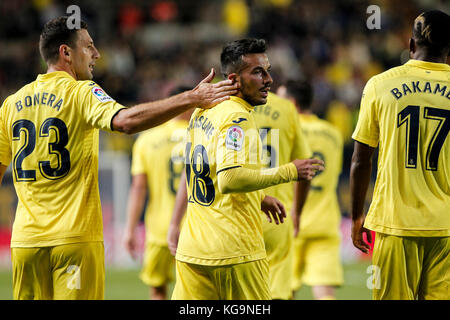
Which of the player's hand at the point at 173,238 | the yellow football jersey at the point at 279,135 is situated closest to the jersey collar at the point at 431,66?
the yellow football jersey at the point at 279,135

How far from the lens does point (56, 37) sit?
475cm

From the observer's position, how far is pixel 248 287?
4.41m

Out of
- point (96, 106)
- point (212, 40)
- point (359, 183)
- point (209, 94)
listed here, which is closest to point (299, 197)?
point (359, 183)

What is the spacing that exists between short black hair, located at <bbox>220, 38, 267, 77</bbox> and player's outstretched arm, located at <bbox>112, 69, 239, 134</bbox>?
388 mm

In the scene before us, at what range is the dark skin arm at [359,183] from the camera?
459 centimetres

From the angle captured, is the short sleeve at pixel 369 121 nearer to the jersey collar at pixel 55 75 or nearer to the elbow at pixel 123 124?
the elbow at pixel 123 124

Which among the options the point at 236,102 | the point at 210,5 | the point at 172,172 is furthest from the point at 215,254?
the point at 210,5

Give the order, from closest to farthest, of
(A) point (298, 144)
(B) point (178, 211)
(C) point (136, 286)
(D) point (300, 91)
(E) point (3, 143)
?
(E) point (3, 143)
(B) point (178, 211)
(A) point (298, 144)
(D) point (300, 91)
(C) point (136, 286)

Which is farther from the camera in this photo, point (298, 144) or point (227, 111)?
point (298, 144)

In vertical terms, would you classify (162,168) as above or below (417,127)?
below

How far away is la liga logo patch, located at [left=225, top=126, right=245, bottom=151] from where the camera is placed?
422 centimetres

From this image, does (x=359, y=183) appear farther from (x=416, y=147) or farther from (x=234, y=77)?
(x=234, y=77)

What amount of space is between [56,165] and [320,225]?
373 cm

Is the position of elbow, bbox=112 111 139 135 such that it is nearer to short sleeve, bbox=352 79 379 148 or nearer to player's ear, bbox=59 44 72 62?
player's ear, bbox=59 44 72 62
